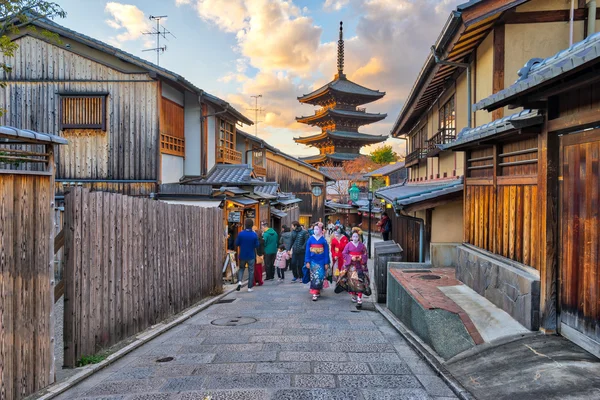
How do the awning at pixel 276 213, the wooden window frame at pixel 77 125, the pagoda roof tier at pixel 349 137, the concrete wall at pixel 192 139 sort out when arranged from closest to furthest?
the wooden window frame at pixel 77 125
the concrete wall at pixel 192 139
the awning at pixel 276 213
the pagoda roof tier at pixel 349 137

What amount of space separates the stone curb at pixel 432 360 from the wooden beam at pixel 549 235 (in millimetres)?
1274

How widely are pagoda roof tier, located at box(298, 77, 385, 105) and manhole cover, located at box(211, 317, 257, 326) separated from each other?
40.5 metres

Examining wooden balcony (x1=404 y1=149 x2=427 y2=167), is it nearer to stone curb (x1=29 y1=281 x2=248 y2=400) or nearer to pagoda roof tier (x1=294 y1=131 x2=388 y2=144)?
stone curb (x1=29 y1=281 x2=248 y2=400)

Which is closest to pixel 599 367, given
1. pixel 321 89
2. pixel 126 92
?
pixel 126 92

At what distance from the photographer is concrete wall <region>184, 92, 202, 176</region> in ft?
57.4

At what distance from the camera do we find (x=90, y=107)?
1535 cm

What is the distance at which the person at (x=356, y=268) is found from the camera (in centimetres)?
933

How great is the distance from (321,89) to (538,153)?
43492 millimetres

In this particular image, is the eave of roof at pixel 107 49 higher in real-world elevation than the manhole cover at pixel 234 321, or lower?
higher

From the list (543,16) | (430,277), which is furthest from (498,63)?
(430,277)

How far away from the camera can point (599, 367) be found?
148 inches

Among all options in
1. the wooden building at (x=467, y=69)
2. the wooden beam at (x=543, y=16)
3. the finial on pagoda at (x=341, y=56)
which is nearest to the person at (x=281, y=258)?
the wooden building at (x=467, y=69)

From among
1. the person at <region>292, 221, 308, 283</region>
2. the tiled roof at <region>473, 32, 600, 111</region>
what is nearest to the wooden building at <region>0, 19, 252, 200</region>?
the person at <region>292, 221, 308, 283</region>

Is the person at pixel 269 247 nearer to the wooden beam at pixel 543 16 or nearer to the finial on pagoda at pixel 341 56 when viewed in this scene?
the wooden beam at pixel 543 16
